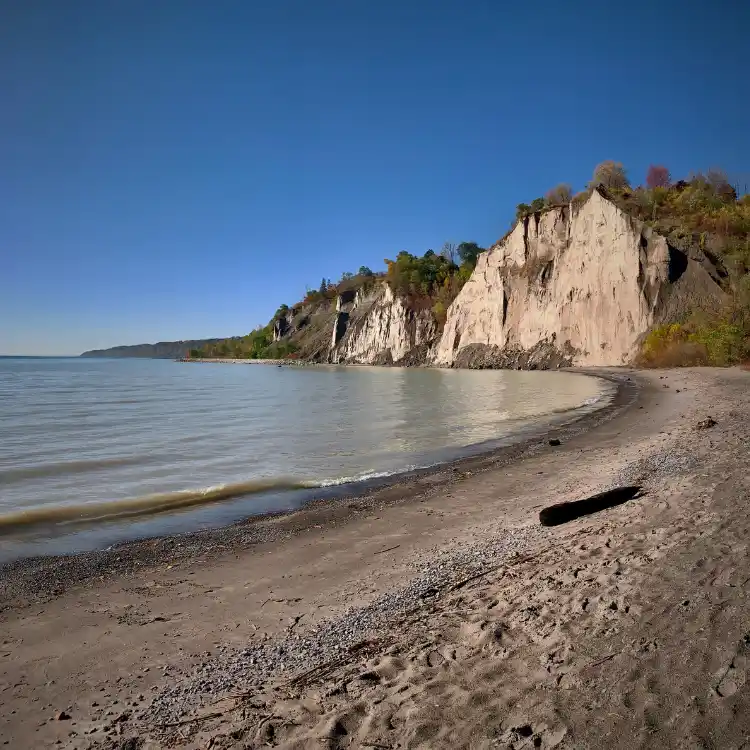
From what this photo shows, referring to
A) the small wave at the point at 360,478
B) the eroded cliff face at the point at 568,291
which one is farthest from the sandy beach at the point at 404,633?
the eroded cliff face at the point at 568,291

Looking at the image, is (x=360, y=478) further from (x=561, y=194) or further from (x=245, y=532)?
(x=561, y=194)

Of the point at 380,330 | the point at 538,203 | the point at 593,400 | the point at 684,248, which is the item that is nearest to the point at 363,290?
the point at 380,330

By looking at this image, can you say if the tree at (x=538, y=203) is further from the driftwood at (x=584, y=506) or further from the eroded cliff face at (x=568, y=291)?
the driftwood at (x=584, y=506)

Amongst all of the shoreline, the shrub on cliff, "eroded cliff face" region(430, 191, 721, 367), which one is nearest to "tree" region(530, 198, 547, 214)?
"eroded cliff face" region(430, 191, 721, 367)

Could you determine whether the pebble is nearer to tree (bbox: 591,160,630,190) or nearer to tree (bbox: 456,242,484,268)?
tree (bbox: 591,160,630,190)

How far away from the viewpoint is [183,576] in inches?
229

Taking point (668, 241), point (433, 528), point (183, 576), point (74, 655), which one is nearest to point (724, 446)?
point (433, 528)

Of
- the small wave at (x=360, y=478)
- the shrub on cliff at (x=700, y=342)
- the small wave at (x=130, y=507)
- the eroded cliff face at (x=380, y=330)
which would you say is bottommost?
the small wave at (x=130, y=507)

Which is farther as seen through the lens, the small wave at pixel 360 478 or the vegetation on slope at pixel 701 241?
the vegetation on slope at pixel 701 241

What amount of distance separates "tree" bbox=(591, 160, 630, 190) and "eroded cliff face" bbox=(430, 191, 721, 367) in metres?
19.6

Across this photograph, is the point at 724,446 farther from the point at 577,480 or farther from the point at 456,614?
the point at 456,614

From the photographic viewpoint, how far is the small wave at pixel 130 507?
8.40 metres

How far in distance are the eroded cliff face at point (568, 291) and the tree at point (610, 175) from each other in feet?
64.3

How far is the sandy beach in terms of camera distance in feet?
9.47
